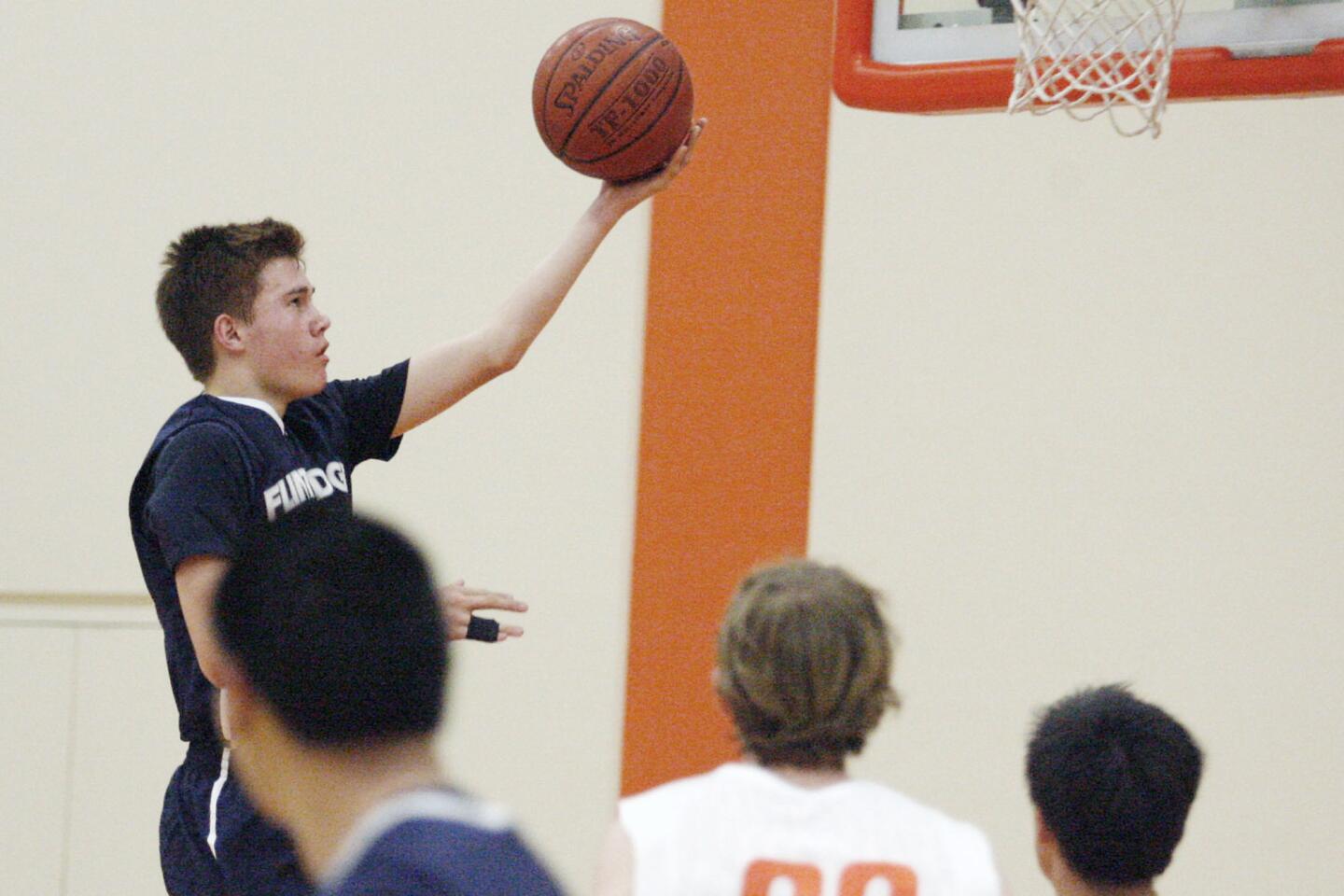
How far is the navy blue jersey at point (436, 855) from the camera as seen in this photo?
1.15 metres

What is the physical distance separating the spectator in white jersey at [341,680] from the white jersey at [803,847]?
479 mm

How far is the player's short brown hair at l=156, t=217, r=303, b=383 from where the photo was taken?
9.56ft

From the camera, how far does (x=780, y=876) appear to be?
1.68 meters

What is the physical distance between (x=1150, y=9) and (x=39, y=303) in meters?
3.38

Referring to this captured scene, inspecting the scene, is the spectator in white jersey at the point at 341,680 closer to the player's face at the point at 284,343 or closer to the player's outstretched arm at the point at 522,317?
the player's face at the point at 284,343

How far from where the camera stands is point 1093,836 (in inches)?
80.1

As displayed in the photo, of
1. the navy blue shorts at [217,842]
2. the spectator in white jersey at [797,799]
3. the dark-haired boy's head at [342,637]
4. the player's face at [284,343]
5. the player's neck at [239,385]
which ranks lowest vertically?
the navy blue shorts at [217,842]

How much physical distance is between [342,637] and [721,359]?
3002mm

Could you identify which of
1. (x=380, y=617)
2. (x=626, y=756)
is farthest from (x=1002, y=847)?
(x=380, y=617)

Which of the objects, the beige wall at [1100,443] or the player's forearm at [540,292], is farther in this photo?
the beige wall at [1100,443]

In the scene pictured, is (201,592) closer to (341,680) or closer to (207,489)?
(207,489)

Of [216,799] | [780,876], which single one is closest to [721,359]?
[216,799]

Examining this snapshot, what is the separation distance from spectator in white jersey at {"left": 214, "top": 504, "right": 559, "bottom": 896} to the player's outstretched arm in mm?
1788

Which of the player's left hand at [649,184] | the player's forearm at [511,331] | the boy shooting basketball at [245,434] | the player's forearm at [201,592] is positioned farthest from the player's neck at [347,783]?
the player's left hand at [649,184]
